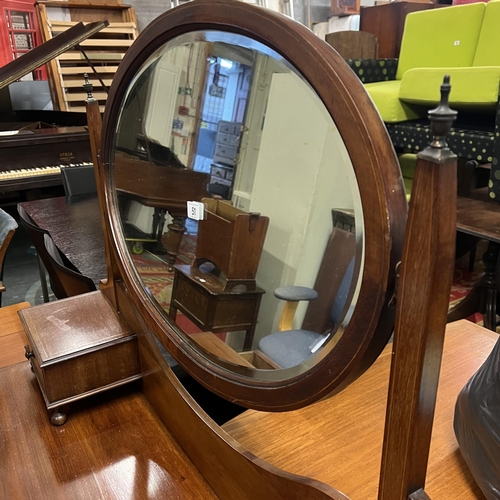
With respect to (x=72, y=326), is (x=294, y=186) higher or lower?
higher

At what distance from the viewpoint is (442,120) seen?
0.32m

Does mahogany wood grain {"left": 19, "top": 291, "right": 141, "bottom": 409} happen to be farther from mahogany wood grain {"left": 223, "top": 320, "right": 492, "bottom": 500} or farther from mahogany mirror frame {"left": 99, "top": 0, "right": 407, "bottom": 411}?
mahogany mirror frame {"left": 99, "top": 0, "right": 407, "bottom": 411}

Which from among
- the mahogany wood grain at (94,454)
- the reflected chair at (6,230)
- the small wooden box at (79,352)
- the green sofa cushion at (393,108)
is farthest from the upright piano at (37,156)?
the mahogany wood grain at (94,454)

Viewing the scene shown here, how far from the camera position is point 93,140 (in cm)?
91

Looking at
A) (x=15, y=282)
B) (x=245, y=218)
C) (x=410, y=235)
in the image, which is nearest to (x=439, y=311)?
(x=410, y=235)

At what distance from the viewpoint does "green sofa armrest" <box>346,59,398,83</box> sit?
3.76m

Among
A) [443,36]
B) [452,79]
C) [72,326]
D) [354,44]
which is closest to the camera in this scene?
[72,326]

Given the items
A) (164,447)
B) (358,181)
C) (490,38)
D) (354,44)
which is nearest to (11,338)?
(164,447)

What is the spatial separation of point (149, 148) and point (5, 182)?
2.38 m

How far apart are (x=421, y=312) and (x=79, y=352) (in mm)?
717

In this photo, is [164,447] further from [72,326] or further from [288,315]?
[288,315]

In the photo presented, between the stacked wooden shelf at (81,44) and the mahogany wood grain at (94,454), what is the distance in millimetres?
3555

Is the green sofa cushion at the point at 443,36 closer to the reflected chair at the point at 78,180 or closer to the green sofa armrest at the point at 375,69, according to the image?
the green sofa armrest at the point at 375,69

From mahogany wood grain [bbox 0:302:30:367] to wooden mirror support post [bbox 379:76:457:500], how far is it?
1.03 metres
